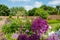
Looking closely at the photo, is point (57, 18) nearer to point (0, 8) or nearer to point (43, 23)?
point (0, 8)

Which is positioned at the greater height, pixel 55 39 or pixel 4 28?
pixel 55 39

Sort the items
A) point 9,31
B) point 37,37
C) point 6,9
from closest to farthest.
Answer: point 37,37, point 9,31, point 6,9

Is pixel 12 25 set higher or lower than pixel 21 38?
lower

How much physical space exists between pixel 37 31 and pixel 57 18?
96.4 ft

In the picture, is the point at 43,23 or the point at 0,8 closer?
the point at 43,23

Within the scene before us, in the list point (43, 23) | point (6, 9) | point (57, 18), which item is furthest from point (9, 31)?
point (6, 9)

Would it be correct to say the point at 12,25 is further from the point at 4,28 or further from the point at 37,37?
the point at 37,37

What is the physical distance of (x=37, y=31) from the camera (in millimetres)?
1063

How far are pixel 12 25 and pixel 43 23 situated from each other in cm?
791

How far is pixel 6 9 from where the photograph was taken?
33.4 metres

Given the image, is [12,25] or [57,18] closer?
[12,25]

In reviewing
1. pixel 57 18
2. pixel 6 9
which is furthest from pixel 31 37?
pixel 6 9

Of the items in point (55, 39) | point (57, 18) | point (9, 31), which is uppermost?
point (55, 39)

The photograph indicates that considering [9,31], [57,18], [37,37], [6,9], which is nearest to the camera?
[37,37]
